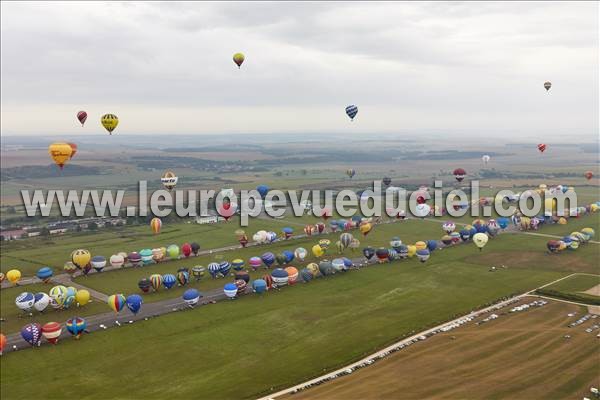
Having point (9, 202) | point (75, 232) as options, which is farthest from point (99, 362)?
point (9, 202)

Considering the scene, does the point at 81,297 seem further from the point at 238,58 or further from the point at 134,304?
the point at 238,58

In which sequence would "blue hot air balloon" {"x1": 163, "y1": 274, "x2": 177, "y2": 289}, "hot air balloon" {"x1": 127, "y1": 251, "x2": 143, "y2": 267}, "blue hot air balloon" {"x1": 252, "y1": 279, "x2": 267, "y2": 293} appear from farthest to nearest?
1. "hot air balloon" {"x1": 127, "y1": 251, "x2": 143, "y2": 267}
2. "blue hot air balloon" {"x1": 163, "y1": 274, "x2": 177, "y2": 289}
3. "blue hot air balloon" {"x1": 252, "y1": 279, "x2": 267, "y2": 293}

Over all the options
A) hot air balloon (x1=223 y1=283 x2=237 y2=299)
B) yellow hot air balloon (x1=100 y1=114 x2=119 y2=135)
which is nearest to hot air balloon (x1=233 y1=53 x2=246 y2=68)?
yellow hot air balloon (x1=100 y1=114 x2=119 y2=135)

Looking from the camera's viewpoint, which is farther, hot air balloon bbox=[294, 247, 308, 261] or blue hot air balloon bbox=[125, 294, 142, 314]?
hot air balloon bbox=[294, 247, 308, 261]

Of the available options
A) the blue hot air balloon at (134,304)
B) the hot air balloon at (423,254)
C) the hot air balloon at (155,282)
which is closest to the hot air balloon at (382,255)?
the hot air balloon at (423,254)

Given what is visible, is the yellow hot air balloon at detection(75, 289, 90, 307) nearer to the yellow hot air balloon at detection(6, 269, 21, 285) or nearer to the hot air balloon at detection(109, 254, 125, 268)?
the yellow hot air balloon at detection(6, 269, 21, 285)

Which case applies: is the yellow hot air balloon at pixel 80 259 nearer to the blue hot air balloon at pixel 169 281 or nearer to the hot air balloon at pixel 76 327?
the blue hot air balloon at pixel 169 281
